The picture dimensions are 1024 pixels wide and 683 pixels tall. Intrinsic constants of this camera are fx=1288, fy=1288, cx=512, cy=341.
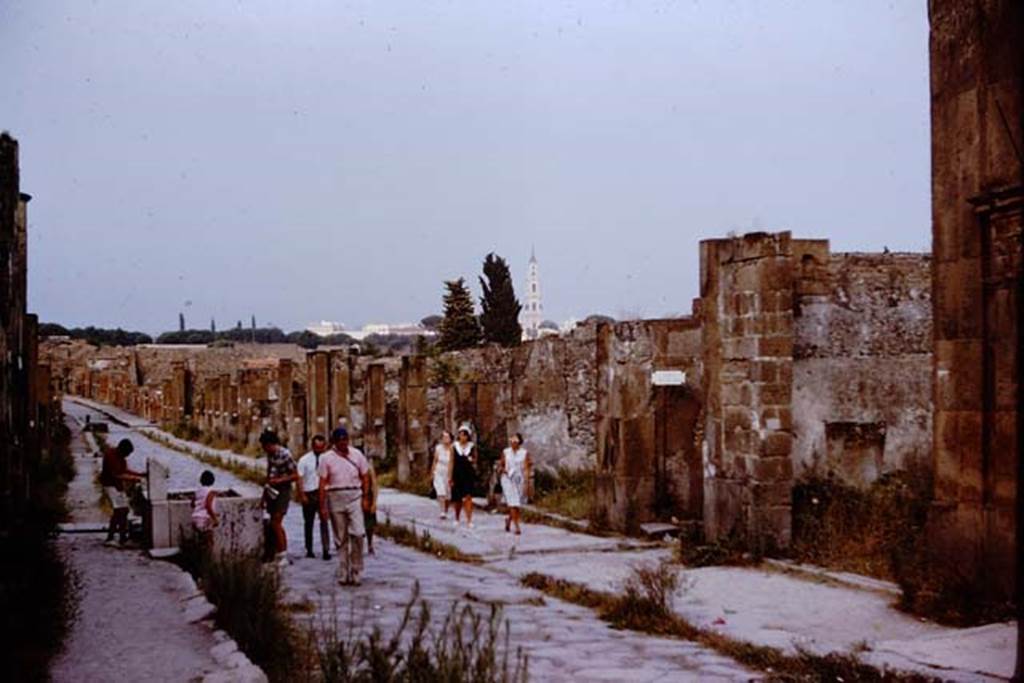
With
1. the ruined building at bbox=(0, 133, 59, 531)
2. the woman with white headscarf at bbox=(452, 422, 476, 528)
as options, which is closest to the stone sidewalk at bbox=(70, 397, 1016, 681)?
the woman with white headscarf at bbox=(452, 422, 476, 528)

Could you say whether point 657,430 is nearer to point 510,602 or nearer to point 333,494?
point 333,494

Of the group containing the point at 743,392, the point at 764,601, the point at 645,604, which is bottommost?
the point at 764,601

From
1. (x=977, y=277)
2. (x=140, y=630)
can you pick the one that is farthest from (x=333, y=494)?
(x=977, y=277)

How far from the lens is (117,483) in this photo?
1493 centimetres

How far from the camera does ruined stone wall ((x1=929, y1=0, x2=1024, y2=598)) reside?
A: 995 cm

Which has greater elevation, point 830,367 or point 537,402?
point 830,367

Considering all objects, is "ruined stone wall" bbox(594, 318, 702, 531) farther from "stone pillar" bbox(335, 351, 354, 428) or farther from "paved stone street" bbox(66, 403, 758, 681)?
"stone pillar" bbox(335, 351, 354, 428)

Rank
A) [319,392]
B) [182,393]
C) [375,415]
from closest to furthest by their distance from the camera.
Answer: [375,415] → [319,392] → [182,393]

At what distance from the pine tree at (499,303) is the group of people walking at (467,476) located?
34.6 metres

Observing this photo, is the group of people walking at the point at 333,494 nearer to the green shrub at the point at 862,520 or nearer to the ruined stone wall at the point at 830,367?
the ruined stone wall at the point at 830,367

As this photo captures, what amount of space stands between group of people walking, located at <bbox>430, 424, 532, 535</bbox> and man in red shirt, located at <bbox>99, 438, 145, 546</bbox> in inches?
176

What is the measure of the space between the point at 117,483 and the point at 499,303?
1588 inches

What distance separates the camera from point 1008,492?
9984 millimetres

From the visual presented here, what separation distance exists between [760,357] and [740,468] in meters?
1.24
